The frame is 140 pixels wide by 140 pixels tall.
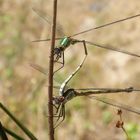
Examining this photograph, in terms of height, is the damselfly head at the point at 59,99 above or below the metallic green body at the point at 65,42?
below

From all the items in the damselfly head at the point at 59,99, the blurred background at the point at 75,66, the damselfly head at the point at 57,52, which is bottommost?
the blurred background at the point at 75,66

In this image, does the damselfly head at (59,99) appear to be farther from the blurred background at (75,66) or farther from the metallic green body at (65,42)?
the blurred background at (75,66)

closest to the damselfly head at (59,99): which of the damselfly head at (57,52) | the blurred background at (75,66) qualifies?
the damselfly head at (57,52)

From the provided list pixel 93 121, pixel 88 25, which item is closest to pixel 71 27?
pixel 88 25

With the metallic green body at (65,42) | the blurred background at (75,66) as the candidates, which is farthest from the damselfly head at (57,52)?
the blurred background at (75,66)

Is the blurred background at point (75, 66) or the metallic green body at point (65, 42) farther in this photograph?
the blurred background at point (75, 66)

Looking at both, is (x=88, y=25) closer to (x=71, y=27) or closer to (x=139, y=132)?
(x=71, y=27)

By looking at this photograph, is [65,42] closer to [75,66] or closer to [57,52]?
[57,52]

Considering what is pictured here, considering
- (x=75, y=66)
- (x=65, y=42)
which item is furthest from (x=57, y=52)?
(x=75, y=66)
